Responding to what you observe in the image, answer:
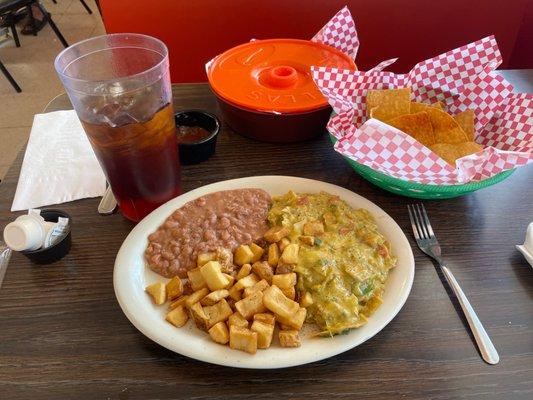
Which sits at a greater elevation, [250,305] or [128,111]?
[128,111]

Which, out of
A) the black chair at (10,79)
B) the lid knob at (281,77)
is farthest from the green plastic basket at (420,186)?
the black chair at (10,79)

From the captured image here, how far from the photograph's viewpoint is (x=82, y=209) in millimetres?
1217

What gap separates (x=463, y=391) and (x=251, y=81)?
1016 mm

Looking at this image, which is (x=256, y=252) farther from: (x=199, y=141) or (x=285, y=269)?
(x=199, y=141)

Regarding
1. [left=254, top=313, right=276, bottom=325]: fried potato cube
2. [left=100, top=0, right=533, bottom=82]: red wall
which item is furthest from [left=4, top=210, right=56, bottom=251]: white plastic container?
[left=100, top=0, right=533, bottom=82]: red wall

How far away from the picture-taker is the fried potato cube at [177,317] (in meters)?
0.88

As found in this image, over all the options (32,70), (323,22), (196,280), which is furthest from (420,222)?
(32,70)

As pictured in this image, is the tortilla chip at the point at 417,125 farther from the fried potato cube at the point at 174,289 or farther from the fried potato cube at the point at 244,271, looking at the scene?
the fried potato cube at the point at 174,289

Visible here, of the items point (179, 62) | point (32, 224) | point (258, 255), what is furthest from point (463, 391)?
point (179, 62)

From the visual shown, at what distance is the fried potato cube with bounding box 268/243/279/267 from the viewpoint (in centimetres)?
96

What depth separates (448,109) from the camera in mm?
1350

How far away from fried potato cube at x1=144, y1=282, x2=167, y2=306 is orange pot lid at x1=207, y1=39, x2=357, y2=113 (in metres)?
0.60

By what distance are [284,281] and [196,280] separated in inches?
7.5

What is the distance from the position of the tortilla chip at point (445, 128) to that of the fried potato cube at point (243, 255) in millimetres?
604
